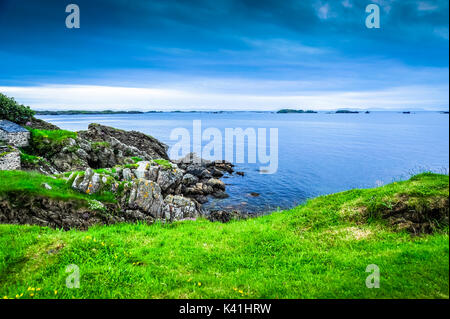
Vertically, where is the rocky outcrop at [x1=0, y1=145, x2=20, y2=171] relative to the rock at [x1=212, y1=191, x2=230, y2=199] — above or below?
above

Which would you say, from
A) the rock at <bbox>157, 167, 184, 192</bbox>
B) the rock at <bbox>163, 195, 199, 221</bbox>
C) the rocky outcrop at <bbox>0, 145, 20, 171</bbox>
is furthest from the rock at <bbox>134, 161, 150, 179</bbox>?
the rocky outcrop at <bbox>0, 145, 20, 171</bbox>

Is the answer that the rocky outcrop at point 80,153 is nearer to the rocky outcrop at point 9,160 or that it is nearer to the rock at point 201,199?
the rocky outcrop at point 9,160

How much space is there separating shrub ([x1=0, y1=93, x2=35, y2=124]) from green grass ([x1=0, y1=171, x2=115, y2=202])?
19757mm

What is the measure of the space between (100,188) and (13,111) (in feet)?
83.5

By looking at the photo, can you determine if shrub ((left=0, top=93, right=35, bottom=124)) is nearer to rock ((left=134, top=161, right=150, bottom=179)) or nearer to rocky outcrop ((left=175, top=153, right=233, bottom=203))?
rock ((left=134, top=161, right=150, bottom=179))

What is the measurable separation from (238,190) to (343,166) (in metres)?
25.6

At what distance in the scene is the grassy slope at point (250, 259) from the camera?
23.0 ft

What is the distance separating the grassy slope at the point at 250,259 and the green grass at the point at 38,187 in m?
3.60

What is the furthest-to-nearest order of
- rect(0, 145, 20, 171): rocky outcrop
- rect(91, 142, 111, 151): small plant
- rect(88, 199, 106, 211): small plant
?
rect(91, 142, 111, 151): small plant → rect(0, 145, 20, 171): rocky outcrop → rect(88, 199, 106, 211): small plant

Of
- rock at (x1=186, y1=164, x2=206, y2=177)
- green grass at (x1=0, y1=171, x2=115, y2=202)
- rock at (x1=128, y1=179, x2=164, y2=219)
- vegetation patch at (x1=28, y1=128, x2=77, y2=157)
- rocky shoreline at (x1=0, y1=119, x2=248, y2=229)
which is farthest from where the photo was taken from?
rock at (x1=186, y1=164, x2=206, y2=177)

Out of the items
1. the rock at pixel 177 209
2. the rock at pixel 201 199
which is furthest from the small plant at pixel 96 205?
the rock at pixel 201 199

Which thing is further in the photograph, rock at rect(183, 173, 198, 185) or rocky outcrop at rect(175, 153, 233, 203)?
rock at rect(183, 173, 198, 185)

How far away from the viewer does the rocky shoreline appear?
45.9ft

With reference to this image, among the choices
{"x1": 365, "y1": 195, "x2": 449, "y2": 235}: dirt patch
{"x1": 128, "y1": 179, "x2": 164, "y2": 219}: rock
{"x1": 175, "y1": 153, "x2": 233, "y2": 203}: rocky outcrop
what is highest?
{"x1": 365, "y1": 195, "x2": 449, "y2": 235}: dirt patch
